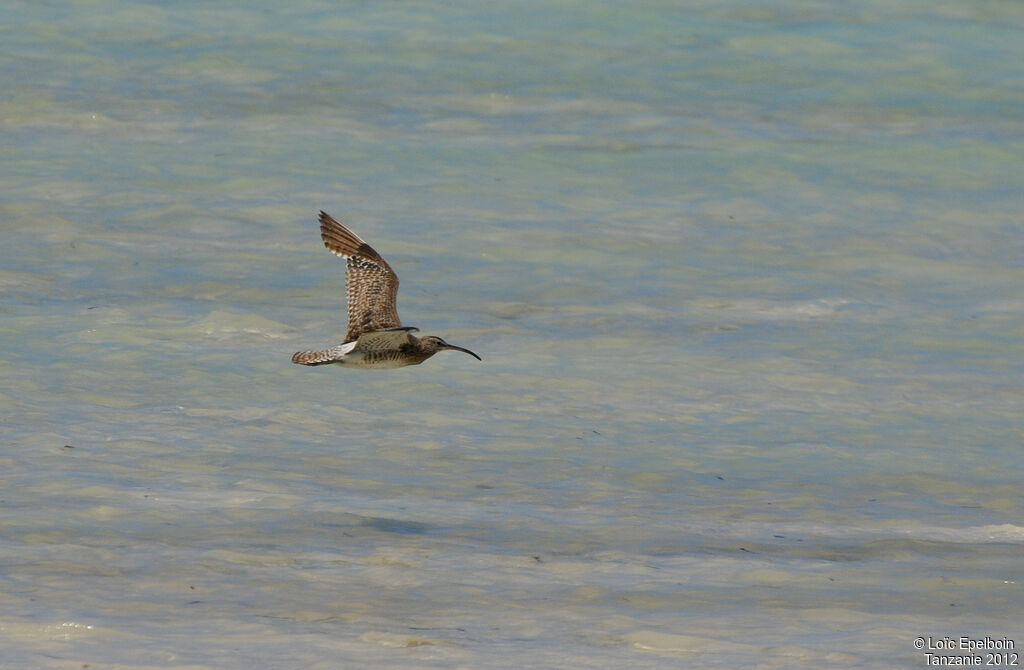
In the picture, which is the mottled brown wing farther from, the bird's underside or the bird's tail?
the bird's tail

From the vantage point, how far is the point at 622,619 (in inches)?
277

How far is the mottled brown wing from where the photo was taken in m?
8.99

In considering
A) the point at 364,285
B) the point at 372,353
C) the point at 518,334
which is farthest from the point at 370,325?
the point at 518,334

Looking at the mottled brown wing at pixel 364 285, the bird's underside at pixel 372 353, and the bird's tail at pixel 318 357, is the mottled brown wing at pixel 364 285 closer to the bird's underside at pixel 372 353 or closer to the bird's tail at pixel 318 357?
the bird's underside at pixel 372 353

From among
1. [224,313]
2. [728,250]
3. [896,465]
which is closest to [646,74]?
[728,250]

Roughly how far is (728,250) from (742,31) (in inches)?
233

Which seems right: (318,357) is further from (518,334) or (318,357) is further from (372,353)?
(518,334)

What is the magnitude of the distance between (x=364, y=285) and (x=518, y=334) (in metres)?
2.19

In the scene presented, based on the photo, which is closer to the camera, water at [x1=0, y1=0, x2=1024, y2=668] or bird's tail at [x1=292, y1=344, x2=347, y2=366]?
water at [x1=0, y1=0, x2=1024, y2=668]

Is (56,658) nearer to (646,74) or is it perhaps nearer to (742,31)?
(646,74)

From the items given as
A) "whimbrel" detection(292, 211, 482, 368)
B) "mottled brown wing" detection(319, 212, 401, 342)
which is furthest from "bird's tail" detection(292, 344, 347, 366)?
"mottled brown wing" detection(319, 212, 401, 342)

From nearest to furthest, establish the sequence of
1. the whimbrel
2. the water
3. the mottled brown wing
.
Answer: the water
the whimbrel
the mottled brown wing

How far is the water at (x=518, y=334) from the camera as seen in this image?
23.8 ft

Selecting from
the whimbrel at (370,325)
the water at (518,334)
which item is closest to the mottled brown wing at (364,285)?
the whimbrel at (370,325)
